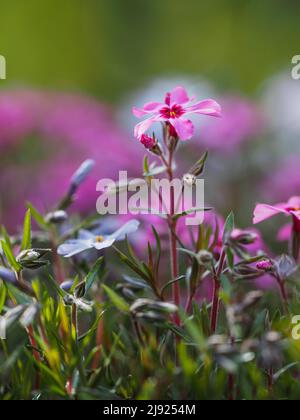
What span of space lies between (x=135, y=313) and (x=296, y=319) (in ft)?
0.52

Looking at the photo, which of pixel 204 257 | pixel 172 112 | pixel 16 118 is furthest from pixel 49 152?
pixel 204 257

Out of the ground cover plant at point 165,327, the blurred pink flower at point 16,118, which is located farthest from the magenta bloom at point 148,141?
the blurred pink flower at point 16,118

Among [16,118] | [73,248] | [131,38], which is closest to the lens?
[73,248]

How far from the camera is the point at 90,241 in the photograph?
0.77 metres

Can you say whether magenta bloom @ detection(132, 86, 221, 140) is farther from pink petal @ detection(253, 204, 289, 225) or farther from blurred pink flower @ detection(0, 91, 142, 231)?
blurred pink flower @ detection(0, 91, 142, 231)

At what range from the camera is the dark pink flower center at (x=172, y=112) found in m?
0.70

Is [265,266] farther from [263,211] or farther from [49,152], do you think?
[49,152]

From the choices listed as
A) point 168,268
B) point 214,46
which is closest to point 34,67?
point 214,46

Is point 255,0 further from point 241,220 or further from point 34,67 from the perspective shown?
point 241,220

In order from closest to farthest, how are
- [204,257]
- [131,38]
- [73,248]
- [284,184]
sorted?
[204,257], [73,248], [284,184], [131,38]

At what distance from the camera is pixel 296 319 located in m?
0.65

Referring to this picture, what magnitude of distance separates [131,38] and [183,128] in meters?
2.55

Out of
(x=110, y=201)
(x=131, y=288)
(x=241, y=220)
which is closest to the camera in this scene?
(x=131, y=288)

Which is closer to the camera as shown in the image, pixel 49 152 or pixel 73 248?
pixel 73 248
